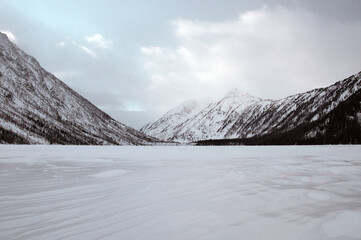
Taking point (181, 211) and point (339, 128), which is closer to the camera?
point (181, 211)

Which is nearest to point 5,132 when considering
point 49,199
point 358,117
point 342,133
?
point 49,199

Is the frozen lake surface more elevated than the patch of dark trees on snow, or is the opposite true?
the patch of dark trees on snow

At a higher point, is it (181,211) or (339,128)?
(339,128)

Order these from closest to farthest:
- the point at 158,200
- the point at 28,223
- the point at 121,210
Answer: the point at 28,223, the point at 121,210, the point at 158,200

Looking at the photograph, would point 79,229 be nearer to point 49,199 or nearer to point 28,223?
point 28,223

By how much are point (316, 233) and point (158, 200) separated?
4.02m

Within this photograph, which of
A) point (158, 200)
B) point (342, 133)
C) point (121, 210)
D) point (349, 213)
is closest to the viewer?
point (349, 213)

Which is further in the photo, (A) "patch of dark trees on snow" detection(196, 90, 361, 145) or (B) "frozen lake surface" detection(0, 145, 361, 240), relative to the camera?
(A) "patch of dark trees on snow" detection(196, 90, 361, 145)

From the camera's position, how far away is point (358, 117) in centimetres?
14038

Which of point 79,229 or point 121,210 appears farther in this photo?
point 121,210

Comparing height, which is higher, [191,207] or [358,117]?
[358,117]

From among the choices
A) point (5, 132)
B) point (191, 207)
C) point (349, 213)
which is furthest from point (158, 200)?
point (5, 132)

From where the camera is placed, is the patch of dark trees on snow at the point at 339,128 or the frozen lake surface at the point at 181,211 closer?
the frozen lake surface at the point at 181,211

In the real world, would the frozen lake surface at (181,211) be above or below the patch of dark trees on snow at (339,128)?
below
